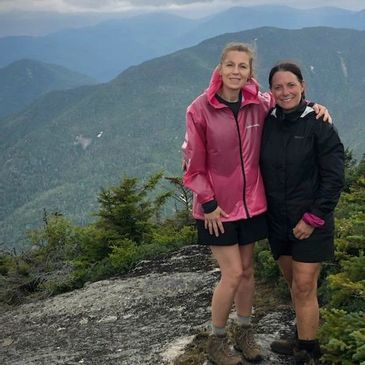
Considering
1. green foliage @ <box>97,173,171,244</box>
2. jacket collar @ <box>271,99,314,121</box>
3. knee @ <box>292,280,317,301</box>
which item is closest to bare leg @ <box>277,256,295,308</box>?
knee @ <box>292,280,317,301</box>

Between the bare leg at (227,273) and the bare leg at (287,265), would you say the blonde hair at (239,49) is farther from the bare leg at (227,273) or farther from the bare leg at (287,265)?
the bare leg at (287,265)

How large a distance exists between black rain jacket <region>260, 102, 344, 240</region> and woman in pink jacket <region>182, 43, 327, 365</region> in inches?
4.4

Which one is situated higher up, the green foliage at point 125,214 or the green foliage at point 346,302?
the green foliage at point 346,302

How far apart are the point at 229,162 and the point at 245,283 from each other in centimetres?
118

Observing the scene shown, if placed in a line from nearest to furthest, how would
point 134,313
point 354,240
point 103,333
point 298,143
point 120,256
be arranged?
point 298,143
point 354,240
point 103,333
point 134,313
point 120,256

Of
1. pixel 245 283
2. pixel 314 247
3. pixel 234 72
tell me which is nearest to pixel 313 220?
pixel 314 247

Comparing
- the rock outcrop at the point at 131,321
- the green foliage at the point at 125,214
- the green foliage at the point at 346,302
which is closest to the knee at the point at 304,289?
the green foliage at the point at 346,302

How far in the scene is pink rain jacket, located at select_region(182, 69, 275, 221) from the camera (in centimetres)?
395

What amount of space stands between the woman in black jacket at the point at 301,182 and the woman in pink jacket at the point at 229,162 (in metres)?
0.13

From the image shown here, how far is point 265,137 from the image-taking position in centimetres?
406

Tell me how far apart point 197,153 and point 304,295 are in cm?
148

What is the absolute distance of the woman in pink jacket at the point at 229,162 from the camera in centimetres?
395

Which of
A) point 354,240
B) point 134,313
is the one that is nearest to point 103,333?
point 134,313

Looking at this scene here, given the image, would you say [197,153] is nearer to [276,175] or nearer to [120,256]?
[276,175]
